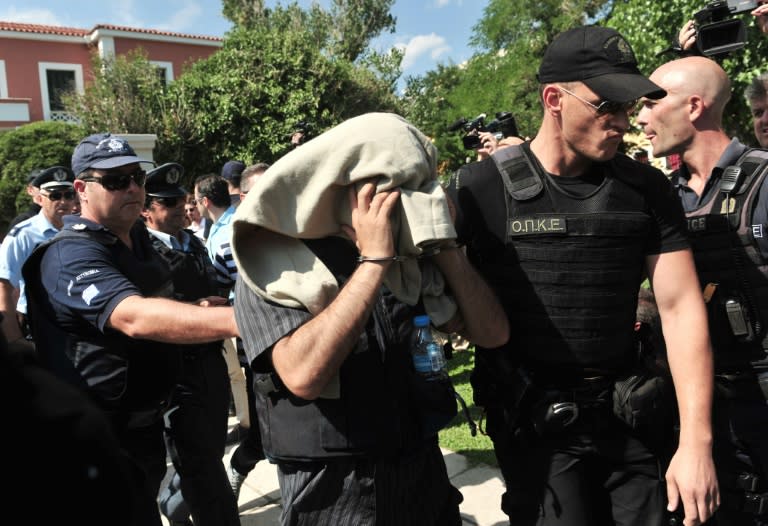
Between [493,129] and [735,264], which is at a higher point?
[493,129]

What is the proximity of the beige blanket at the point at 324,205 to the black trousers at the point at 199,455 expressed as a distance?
1.64 m

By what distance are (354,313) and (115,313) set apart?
114 centimetres

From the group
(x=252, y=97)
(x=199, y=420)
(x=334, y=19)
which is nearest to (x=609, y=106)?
(x=199, y=420)

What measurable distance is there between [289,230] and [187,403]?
70.3 inches

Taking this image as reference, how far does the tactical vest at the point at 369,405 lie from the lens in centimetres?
174

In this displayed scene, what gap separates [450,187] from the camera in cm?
212

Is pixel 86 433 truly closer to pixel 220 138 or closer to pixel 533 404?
pixel 533 404

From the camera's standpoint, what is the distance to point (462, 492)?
3846 millimetres

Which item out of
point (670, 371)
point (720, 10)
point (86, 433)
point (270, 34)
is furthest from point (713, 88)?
point (270, 34)

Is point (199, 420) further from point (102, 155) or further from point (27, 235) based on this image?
point (27, 235)

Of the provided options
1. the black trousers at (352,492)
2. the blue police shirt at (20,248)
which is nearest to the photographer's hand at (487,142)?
the blue police shirt at (20,248)

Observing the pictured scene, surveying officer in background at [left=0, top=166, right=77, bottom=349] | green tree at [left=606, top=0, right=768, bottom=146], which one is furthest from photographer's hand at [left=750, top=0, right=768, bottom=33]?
green tree at [left=606, top=0, right=768, bottom=146]

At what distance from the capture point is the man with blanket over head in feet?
5.19

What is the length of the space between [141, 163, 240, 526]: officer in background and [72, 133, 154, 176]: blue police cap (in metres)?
0.68
